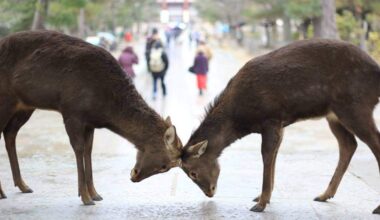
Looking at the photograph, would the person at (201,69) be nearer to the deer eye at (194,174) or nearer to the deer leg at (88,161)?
the deer leg at (88,161)

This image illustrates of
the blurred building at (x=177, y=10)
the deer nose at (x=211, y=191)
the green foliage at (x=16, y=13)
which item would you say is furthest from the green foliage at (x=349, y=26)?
the blurred building at (x=177, y=10)

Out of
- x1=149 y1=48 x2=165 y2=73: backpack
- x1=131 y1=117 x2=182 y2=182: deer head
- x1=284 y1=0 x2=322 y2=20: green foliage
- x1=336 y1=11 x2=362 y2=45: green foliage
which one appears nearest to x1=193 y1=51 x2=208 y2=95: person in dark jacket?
x1=149 y1=48 x2=165 y2=73: backpack

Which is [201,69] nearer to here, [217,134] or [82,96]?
[217,134]

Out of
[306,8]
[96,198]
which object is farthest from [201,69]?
[96,198]

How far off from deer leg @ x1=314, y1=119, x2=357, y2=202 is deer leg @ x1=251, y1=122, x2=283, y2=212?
82cm

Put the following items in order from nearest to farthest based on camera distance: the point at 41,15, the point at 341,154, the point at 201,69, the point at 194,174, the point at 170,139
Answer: the point at 170,139
the point at 194,174
the point at 341,154
the point at 41,15
the point at 201,69

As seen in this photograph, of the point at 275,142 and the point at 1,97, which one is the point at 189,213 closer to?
the point at 275,142

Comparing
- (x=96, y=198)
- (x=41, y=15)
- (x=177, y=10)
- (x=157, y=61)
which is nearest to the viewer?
(x=96, y=198)

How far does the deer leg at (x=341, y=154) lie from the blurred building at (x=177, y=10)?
437 feet

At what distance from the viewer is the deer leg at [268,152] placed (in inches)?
272

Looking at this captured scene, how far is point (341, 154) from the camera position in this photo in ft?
24.9

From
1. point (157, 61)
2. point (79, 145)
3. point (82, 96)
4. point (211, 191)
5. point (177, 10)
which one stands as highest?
point (82, 96)

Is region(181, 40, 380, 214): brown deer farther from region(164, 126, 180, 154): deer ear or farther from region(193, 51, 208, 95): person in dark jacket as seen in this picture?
region(193, 51, 208, 95): person in dark jacket

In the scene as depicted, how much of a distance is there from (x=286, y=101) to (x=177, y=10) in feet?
476
